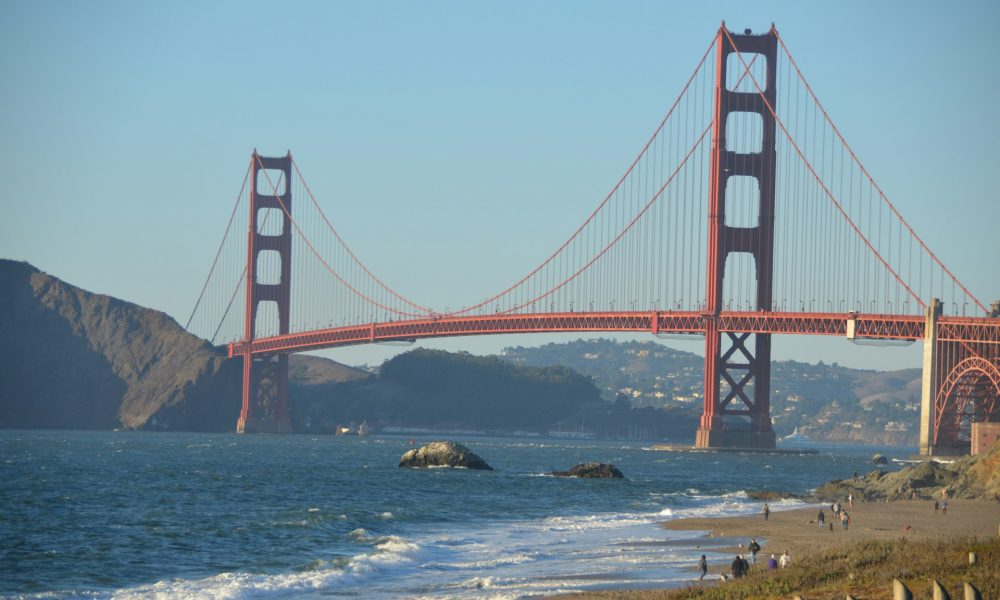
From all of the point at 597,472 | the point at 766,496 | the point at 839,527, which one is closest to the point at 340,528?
the point at 839,527

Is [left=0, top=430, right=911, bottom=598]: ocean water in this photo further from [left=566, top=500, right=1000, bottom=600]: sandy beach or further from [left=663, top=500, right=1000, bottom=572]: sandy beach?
[left=663, top=500, right=1000, bottom=572]: sandy beach

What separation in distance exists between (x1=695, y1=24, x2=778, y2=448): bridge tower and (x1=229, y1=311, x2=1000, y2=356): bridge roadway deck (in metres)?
2.50

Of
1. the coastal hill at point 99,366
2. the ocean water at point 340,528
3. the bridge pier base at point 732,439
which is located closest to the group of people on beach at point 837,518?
the ocean water at point 340,528

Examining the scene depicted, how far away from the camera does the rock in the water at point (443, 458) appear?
81438 millimetres

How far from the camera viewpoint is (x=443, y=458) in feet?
270

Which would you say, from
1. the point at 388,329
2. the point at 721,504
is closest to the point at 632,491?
the point at 721,504

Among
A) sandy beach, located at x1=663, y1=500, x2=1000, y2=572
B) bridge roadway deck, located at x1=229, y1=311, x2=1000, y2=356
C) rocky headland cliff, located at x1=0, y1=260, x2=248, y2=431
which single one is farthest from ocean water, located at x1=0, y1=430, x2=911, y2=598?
rocky headland cliff, located at x1=0, y1=260, x2=248, y2=431

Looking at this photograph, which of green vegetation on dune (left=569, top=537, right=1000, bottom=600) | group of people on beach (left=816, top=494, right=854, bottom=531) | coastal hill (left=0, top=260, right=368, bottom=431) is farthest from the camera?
coastal hill (left=0, top=260, right=368, bottom=431)

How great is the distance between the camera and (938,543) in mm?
31156

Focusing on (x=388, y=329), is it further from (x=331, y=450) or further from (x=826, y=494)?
(x=826, y=494)

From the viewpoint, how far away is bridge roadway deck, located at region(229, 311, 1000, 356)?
96.0 m

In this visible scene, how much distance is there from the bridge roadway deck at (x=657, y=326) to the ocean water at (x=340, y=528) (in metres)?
14.5

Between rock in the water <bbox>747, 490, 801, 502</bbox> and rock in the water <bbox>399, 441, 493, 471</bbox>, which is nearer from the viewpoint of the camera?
A: rock in the water <bbox>747, 490, 801, 502</bbox>

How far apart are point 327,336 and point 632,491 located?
69442 millimetres
